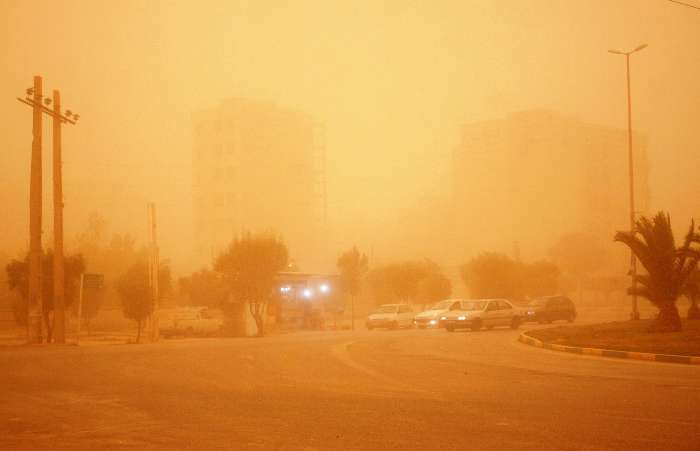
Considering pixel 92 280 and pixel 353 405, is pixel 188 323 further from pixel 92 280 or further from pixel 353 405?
pixel 353 405

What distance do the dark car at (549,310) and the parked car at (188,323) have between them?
60.3 ft

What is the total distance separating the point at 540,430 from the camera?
859 cm

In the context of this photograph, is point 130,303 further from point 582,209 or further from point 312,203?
point 312,203

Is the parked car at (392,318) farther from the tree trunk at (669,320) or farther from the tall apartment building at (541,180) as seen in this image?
the tall apartment building at (541,180)

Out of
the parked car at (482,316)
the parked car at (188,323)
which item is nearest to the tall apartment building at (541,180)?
the parked car at (188,323)

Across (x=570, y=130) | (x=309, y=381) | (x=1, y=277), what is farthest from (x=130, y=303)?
(x=570, y=130)

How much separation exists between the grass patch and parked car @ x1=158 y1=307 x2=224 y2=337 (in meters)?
21.4

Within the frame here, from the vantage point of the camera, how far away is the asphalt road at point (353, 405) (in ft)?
27.0

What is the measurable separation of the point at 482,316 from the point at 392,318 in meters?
11.5

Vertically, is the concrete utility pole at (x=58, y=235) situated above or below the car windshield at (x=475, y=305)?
above

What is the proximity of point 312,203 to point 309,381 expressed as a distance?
15167 centimetres

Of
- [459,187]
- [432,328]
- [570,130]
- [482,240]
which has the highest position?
[570,130]

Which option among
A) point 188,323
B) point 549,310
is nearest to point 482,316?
point 549,310

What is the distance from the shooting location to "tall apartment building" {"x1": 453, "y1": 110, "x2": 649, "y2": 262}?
14062 centimetres
